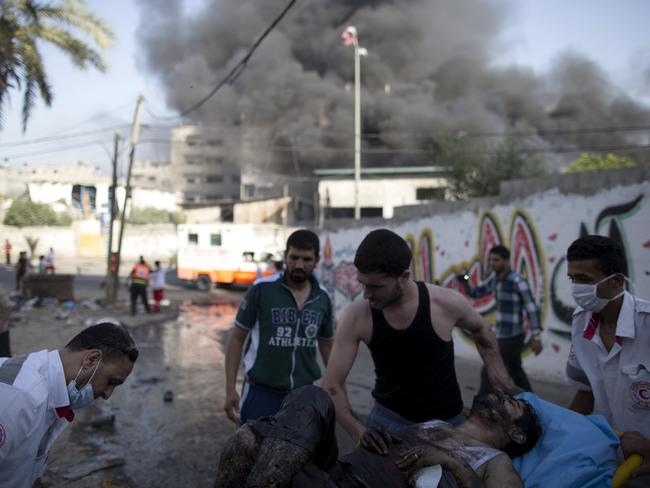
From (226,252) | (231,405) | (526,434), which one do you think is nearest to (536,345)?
(526,434)

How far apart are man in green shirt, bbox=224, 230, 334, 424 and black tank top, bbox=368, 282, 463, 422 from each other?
73 centimetres

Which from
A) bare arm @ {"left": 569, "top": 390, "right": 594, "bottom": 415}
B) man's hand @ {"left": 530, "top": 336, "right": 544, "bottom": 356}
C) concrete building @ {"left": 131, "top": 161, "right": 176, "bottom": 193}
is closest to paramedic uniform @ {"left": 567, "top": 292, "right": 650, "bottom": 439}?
bare arm @ {"left": 569, "top": 390, "right": 594, "bottom": 415}

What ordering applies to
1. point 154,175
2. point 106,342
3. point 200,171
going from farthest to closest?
point 154,175 → point 200,171 → point 106,342

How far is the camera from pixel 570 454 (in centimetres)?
216

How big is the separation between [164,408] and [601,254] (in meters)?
4.87

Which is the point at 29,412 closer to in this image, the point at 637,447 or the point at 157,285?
the point at 637,447

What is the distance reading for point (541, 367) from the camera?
259 inches

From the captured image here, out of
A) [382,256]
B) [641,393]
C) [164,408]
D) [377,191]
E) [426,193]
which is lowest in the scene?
[164,408]

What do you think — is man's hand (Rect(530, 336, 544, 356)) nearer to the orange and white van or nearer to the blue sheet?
the blue sheet

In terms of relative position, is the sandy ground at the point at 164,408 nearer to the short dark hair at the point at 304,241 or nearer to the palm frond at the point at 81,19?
the short dark hair at the point at 304,241

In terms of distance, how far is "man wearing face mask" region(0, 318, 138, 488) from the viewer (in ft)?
5.26

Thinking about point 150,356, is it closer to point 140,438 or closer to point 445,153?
point 140,438

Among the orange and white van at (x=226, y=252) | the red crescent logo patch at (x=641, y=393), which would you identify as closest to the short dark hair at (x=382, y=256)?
the red crescent logo patch at (x=641, y=393)

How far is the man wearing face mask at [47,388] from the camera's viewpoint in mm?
1604
